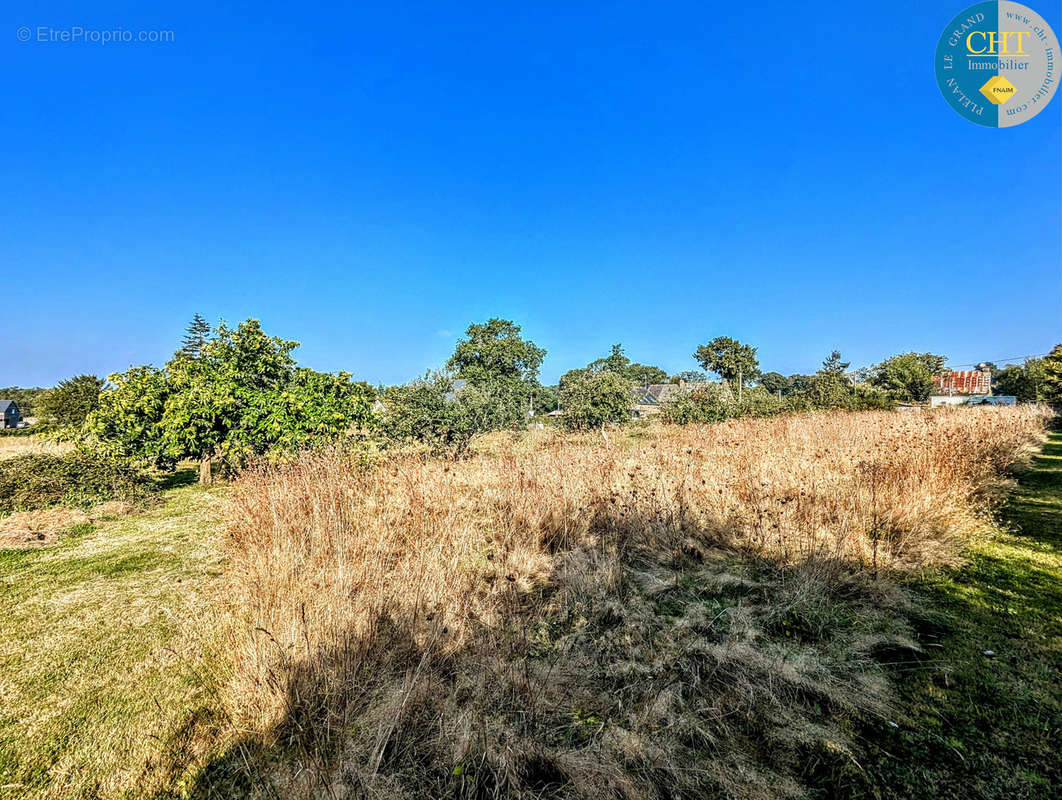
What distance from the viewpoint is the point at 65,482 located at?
6809mm

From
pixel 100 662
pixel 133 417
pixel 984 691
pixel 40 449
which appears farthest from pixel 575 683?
pixel 40 449

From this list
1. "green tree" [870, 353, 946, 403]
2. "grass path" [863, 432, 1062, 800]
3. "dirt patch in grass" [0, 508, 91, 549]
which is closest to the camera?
"grass path" [863, 432, 1062, 800]

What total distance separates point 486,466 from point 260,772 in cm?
474

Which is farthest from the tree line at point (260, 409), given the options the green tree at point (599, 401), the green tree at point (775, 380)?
the green tree at point (775, 380)

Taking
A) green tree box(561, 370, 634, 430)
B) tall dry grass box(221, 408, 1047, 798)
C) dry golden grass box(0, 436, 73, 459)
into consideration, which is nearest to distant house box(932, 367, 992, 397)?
green tree box(561, 370, 634, 430)

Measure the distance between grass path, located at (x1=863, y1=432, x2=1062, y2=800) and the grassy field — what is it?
0.5 inches

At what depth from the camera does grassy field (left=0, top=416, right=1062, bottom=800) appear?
2002 millimetres

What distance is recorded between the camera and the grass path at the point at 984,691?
194 centimetres

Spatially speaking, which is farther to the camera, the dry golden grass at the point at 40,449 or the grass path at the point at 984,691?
→ the dry golden grass at the point at 40,449

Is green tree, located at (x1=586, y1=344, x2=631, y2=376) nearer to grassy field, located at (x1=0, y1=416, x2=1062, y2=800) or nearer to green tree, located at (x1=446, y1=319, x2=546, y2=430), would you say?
green tree, located at (x1=446, y1=319, x2=546, y2=430)

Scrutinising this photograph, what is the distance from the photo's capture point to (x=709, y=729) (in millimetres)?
2295

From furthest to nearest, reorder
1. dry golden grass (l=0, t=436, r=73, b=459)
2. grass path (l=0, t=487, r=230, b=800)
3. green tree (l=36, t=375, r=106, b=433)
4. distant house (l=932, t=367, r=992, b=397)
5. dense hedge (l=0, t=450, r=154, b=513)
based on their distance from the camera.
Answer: distant house (l=932, t=367, r=992, b=397), green tree (l=36, t=375, r=106, b=433), dry golden grass (l=0, t=436, r=73, b=459), dense hedge (l=0, t=450, r=154, b=513), grass path (l=0, t=487, r=230, b=800)

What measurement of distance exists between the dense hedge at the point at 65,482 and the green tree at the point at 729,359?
3787 centimetres

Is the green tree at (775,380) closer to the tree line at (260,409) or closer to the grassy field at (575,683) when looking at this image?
the tree line at (260,409)
